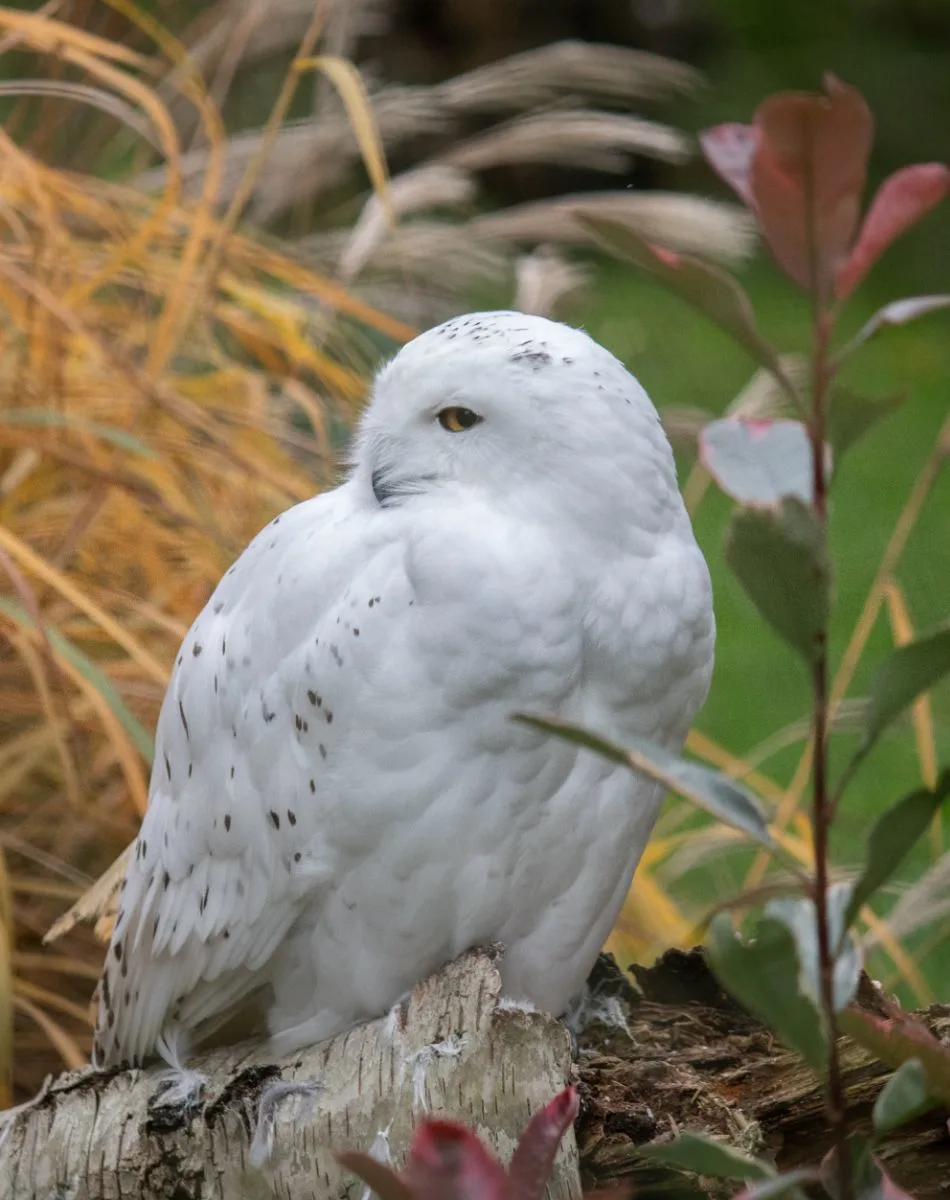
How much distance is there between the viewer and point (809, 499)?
79cm

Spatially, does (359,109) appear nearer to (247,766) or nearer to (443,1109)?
(247,766)

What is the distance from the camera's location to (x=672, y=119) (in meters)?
6.83

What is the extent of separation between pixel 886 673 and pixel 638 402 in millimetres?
689

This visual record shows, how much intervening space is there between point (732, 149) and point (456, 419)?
66cm

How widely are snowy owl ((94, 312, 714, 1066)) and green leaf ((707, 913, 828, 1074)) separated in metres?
0.59

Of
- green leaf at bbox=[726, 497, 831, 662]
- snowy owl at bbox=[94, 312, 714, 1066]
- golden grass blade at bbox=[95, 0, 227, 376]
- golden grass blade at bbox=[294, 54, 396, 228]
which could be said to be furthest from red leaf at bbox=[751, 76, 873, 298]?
golden grass blade at bbox=[95, 0, 227, 376]

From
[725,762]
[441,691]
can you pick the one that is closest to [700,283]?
[441,691]

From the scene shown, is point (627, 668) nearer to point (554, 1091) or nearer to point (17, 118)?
point (554, 1091)

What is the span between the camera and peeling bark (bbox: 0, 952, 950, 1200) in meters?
1.32

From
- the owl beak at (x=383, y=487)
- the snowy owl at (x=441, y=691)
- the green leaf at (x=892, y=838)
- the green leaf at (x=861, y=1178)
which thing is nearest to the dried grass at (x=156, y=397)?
the snowy owl at (x=441, y=691)

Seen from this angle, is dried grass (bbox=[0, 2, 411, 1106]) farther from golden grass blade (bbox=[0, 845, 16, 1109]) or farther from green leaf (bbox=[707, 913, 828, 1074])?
green leaf (bbox=[707, 913, 828, 1074])

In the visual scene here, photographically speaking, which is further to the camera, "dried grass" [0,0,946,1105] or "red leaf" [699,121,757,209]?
"dried grass" [0,0,946,1105]

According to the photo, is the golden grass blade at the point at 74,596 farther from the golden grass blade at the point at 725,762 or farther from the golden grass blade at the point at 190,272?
the golden grass blade at the point at 725,762

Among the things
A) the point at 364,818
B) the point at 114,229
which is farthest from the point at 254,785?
the point at 114,229
